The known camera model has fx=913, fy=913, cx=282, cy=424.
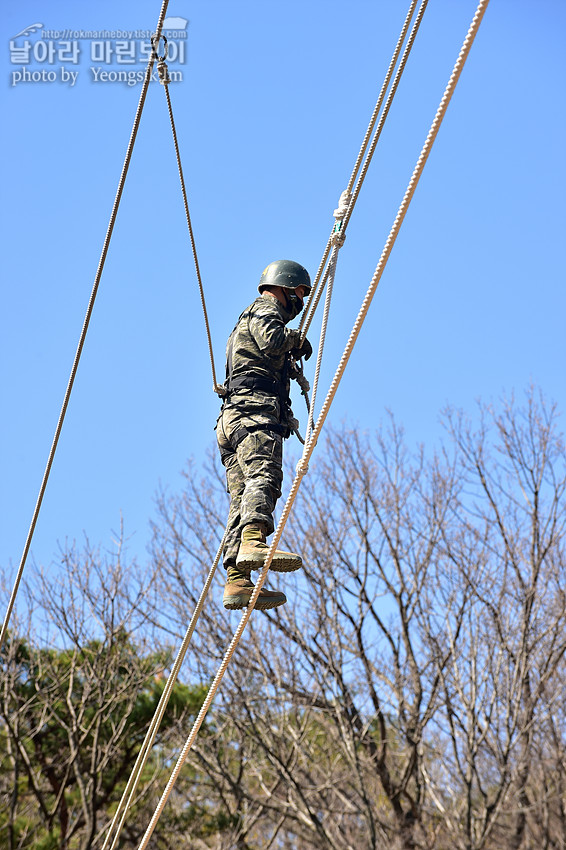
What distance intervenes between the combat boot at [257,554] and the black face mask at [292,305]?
1.25 meters

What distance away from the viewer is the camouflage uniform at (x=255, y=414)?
13.9 feet

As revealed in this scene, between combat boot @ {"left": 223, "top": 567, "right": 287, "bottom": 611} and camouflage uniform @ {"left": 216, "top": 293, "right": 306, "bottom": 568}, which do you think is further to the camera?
camouflage uniform @ {"left": 216, "top": 293, "right": 306, "bottom": 568}

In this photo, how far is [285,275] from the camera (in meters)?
4.68

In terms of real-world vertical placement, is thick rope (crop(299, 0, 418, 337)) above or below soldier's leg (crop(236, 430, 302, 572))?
above

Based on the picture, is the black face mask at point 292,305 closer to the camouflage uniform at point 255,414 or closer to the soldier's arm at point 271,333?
the camouflage uniform at point 255,414

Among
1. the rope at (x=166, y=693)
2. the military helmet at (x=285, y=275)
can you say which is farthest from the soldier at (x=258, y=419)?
the rope at (x=166, y=693)

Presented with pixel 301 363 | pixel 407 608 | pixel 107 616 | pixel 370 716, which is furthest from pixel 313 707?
pixel 301 363

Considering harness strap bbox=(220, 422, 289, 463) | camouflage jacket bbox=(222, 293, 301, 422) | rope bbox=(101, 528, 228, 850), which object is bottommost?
rope bbox=(101, 528, 228, 850)

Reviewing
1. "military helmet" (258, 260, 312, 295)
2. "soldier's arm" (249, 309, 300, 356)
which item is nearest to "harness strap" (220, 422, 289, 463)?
"soldier's arm" (249, 309, 300, 356)

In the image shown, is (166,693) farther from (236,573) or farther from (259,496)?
(259,496)

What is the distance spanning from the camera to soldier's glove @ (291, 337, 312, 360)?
4613mm

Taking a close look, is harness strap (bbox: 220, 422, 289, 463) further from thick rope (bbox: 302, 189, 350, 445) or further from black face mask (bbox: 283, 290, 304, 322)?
black face mask (bbox: 283, 290, 304, 322)

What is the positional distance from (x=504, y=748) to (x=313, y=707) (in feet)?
10.0

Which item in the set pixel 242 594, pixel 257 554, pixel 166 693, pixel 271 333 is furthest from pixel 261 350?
pixel 166 693
